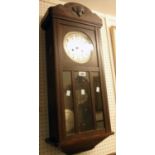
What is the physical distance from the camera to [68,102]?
4.50ft

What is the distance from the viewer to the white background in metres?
0.30

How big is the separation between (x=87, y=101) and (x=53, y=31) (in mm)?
593

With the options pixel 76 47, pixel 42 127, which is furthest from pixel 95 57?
pixel 42 127

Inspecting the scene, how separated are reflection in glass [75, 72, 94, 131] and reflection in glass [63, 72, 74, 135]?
59 mm

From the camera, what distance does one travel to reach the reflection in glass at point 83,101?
1422mm

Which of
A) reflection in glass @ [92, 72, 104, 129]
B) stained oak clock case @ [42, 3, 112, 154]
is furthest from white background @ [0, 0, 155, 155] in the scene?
Result: reflection in glass @ [92, 72, 104, 129]

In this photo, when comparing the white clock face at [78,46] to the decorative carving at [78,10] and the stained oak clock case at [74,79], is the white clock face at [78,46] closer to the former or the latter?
the stained oak clock case at [74,79]
